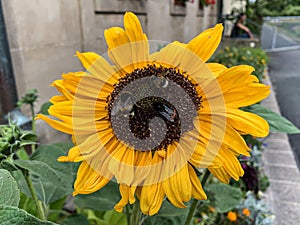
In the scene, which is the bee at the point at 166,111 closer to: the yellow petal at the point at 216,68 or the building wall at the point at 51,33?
the yellow petal at the point at 216,68

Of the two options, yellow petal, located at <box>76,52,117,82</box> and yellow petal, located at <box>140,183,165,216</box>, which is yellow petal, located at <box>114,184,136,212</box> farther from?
yellow petal, located at <box>76,52,117,82</box>

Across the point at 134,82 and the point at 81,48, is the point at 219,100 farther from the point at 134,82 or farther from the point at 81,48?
the point at 81,48

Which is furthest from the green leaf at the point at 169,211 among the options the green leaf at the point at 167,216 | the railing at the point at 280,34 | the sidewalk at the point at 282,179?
the railing at the point at 280,34

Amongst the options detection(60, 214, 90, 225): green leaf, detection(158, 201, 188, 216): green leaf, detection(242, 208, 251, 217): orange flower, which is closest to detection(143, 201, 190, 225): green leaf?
detection(158, 201, 188, 216): green leaf

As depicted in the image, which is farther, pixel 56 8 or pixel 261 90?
pixel 56 8

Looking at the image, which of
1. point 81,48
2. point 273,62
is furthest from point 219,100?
point 273,62

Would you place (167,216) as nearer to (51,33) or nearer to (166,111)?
(166,111)

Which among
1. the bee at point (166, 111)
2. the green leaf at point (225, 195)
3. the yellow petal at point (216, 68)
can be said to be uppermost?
the yellow petal at point (216, 68)
